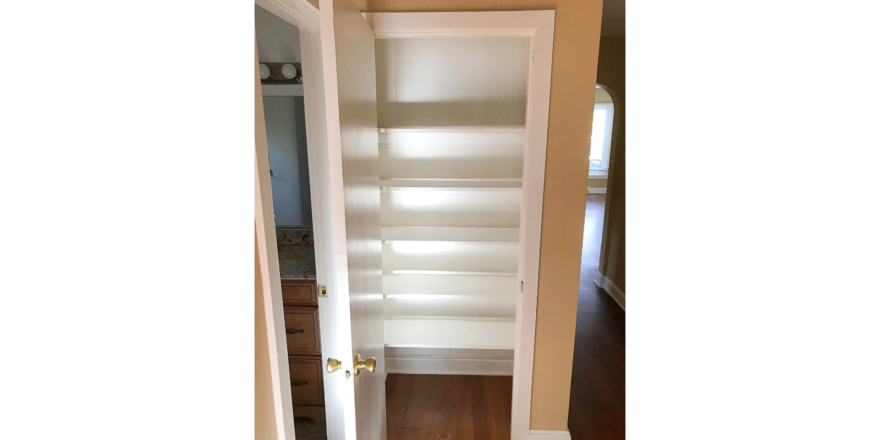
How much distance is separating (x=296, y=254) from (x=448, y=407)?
1332mm

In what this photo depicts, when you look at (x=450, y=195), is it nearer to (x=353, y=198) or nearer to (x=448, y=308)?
(x=448, y=308)

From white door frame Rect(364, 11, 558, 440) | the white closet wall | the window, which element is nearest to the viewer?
white door frame Rect(364, 11, 558, 440)

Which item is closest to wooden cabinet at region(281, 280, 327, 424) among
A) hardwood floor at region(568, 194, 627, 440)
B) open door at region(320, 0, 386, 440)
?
open door at region(320, 0, 386, 440)

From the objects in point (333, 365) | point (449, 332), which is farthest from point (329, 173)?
point (449, 332)

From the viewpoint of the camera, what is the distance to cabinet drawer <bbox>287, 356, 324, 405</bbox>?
1.86 metres

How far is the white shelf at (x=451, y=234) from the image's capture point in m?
2.34

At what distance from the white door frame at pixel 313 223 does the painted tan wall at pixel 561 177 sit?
1.19 feet

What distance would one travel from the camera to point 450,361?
2.51 metres

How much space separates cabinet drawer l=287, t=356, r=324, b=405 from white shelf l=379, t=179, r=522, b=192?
3.50 feet

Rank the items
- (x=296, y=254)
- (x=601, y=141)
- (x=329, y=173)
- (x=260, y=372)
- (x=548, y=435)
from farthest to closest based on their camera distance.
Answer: (x=601, y=141)
(x=296, y=254)
(x=548, y=435)
(x=329, y=173)
(x=260, y=372)

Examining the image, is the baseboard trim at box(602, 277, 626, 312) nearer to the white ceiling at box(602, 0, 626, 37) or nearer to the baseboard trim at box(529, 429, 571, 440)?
the baseboard trim at box(529, 429, 571, 440)
